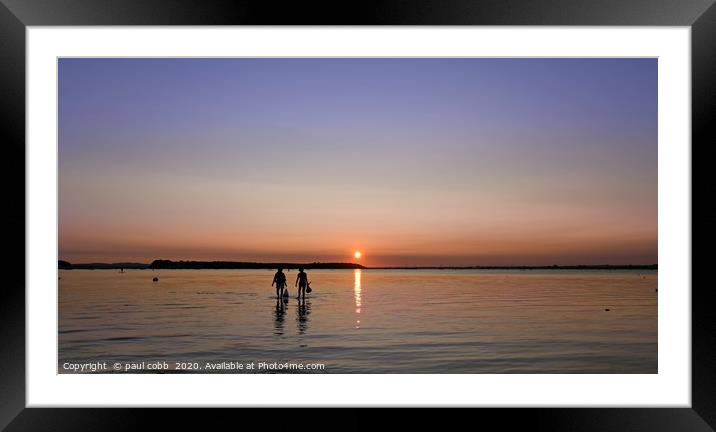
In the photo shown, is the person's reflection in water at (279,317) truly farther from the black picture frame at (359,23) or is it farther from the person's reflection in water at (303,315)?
the black picture frame at (359,23)

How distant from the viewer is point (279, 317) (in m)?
10.4

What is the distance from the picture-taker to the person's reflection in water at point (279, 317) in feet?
28.9

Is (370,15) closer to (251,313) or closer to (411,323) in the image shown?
(411,323)

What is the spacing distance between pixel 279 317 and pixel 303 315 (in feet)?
1.26

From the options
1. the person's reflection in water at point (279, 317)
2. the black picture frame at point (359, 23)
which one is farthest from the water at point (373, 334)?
the black picture frame at point (359, 23)

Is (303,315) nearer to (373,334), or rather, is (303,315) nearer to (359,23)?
(373,334)

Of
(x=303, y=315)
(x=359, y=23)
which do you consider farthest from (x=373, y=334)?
(x=359, y=23)

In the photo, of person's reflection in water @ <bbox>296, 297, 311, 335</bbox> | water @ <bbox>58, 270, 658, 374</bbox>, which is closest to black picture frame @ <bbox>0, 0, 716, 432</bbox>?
water @ <bbox>58, 270, 658, 374</bbox>

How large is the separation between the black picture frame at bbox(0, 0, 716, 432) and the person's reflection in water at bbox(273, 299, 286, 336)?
5.99 m

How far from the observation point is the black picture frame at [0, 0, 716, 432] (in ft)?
8.09

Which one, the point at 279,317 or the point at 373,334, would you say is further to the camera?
the point at 279,317

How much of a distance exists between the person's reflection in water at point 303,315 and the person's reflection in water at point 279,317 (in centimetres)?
25

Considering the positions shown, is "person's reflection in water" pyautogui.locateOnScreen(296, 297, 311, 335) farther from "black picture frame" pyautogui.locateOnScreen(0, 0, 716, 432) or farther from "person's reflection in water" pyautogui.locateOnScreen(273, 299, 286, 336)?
"black picture frame" pyautogui.locateOnScreen(0, 0, 716, 432)

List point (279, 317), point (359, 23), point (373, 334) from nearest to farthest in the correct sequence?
point (359, 23), point (373, 334), point (279, 317)
